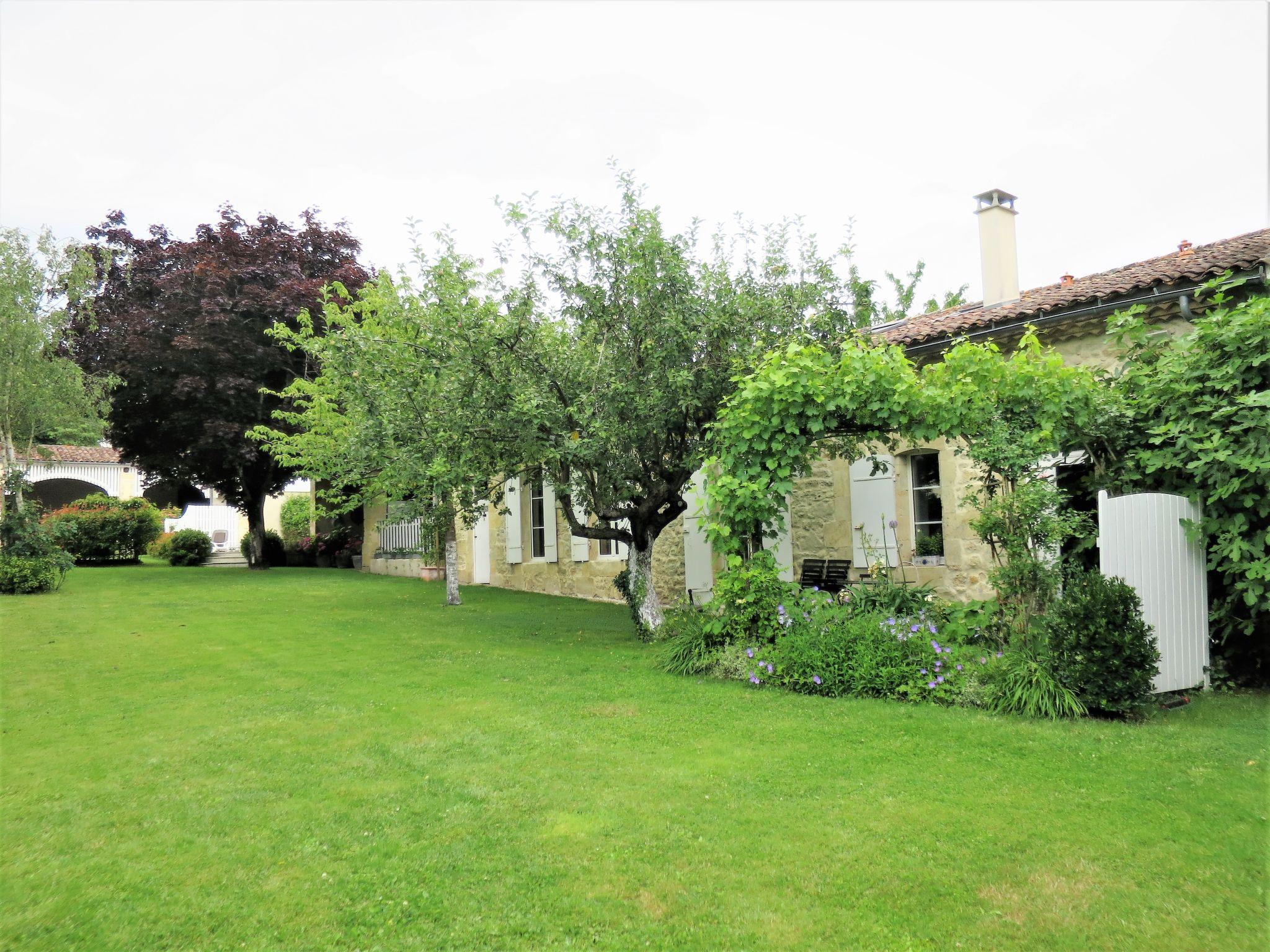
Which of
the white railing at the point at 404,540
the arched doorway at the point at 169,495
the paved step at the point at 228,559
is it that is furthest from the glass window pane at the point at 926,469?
the arched doorway at the point at 169,495

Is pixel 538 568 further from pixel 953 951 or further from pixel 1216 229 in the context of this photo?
pixel 953 951

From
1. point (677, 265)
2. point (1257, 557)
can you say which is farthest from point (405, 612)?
point (1257, 557)

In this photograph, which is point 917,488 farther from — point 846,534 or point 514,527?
point 514,527

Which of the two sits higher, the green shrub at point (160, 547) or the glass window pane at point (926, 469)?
the glass window pane at point (926, 469)

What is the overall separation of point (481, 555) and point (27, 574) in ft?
26.5

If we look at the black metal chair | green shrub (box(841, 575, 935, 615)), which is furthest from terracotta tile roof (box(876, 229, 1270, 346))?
green shrub (box(841, 575, 935, 615))

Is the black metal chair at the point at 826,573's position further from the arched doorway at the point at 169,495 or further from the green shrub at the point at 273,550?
the arched doorway at the point at 169,495

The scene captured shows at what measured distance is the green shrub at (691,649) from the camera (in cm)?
765

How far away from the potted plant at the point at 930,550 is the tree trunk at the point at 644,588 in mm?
3231

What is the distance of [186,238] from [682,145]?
1507cm

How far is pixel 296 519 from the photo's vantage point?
24.0 metres

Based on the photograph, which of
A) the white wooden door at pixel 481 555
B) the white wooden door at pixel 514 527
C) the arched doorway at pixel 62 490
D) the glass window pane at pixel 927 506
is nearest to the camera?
the glass window pane at pixel 927 506

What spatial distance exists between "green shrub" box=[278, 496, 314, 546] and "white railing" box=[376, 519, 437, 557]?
455cm

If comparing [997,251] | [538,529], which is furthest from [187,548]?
[997,251]
